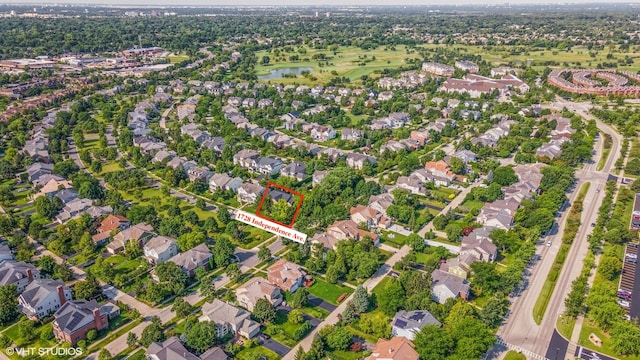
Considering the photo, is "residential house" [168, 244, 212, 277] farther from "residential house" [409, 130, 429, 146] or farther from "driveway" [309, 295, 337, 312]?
"residential house" [409, 130, 429, 146]

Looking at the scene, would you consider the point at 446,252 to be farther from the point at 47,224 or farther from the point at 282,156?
the point at 47,224

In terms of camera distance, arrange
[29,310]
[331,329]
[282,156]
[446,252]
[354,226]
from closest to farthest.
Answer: [331,329], [29,310], [446,252], [354,226], [282,156]

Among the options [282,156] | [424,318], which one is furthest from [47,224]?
[424,318]

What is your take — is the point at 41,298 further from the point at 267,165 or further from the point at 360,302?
the point at 267,165

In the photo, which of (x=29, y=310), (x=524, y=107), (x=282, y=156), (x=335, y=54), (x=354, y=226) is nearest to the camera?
(x=29, y=310)

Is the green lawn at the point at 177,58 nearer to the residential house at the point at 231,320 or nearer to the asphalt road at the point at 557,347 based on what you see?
the residential house at the point at 231,320
